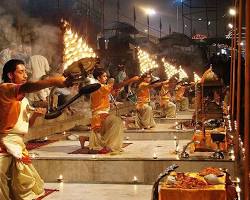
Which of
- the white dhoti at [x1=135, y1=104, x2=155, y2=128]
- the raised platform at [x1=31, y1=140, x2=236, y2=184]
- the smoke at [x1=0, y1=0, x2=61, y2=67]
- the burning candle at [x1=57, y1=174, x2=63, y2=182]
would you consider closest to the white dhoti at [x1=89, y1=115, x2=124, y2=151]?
the raised platform at [x1=31, y1=140, x2=236, y2=184]

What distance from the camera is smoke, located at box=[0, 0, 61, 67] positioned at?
15320 millimetres

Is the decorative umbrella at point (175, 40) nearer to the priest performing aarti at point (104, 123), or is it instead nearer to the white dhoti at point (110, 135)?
the priest performing aarti at point (104, 123)

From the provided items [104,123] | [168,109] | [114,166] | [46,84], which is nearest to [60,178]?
[114,166]

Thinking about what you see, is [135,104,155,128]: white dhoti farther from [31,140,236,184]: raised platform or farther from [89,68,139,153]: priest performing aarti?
[31,140,236,184]: raised platform

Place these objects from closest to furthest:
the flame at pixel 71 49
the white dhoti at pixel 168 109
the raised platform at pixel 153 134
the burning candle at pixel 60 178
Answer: the flame at pixel 71 49, the burning candle at pixel 60 178, the raised platform at pixel 153 134, the white dhoti at pixel 168 109

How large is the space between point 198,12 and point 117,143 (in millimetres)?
29181

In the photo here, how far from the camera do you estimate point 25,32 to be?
54.4 ft

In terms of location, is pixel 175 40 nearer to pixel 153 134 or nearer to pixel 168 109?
pixel 168 109

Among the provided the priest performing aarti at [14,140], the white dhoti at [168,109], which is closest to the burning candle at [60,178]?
the priest performing aarti at [14,140]

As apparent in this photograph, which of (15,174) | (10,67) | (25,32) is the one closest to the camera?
(10,67)

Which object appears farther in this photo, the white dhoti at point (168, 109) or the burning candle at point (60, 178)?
the white dhoti at point (168, 109)

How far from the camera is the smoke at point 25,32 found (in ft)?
50.3

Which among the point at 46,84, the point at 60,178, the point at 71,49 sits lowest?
the point at 60,178

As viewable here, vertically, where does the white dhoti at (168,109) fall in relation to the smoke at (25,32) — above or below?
below
